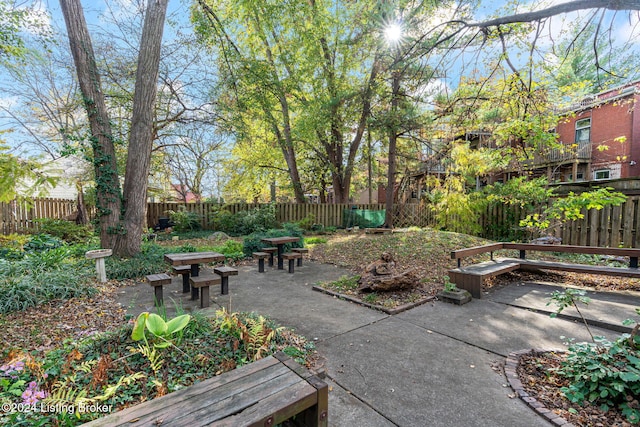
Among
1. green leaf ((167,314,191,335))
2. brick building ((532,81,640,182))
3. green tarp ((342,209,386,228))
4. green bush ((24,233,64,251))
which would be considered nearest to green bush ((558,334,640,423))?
green leaf ((167,314,191,335))

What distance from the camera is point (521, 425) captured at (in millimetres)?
1792

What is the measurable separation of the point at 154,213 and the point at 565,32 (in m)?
14.3

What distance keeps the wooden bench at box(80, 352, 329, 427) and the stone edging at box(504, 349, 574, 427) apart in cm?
153

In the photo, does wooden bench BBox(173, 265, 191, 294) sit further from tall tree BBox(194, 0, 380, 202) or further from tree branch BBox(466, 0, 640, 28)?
tree branch BBox(466, 0, 640, 28)

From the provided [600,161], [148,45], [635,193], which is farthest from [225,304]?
[600,161]

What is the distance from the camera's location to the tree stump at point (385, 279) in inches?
171

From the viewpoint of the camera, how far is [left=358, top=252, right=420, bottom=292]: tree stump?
4344 millimetres

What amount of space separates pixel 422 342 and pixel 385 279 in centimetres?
147

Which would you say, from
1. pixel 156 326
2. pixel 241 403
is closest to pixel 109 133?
pixel 156 326

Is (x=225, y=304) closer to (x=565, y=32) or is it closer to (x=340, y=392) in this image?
(x=340, y=392)

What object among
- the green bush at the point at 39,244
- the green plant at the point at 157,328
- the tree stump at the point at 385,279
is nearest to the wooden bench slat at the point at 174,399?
the green plant at the point at 157,328

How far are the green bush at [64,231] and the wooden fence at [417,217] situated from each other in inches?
20.1

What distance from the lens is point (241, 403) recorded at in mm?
1345

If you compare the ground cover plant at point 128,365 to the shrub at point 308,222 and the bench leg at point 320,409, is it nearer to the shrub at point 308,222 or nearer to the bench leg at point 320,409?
the bench leg at point 320,409
